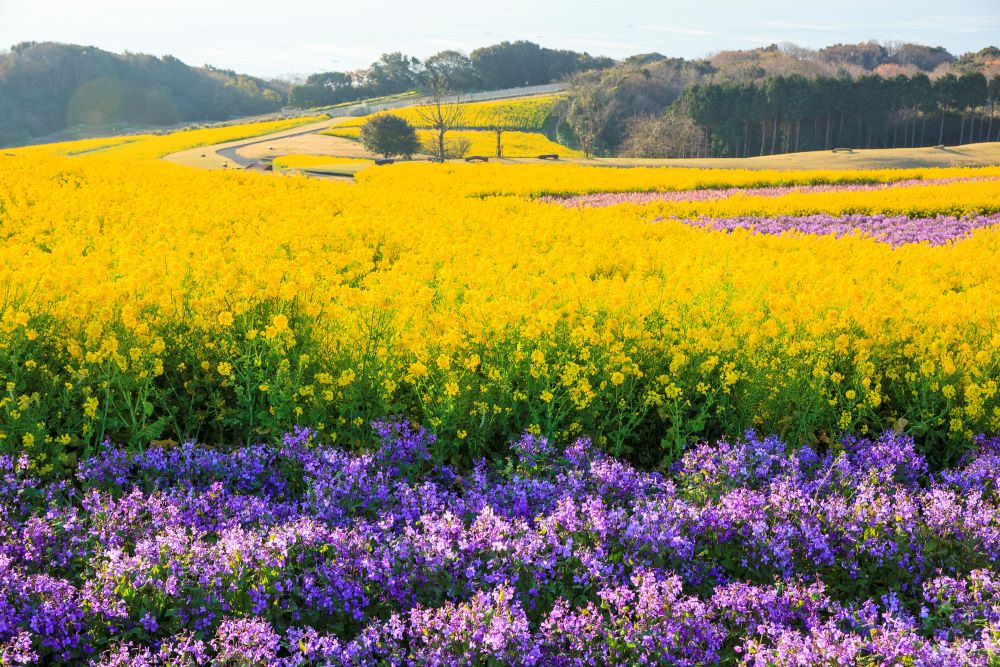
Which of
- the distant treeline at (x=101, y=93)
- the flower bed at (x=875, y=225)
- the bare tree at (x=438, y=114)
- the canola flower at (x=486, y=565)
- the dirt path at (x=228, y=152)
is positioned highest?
the distant treeline at (x=101, y=93)

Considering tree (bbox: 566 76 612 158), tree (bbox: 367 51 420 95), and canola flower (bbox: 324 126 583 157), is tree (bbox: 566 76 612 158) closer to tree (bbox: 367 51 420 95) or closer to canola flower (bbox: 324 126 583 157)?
canola flower (bbox: 324 126 583 157)

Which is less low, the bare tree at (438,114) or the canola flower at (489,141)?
the bare tree at (438,114)

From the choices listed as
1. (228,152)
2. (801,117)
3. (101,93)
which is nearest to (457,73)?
(101,93)

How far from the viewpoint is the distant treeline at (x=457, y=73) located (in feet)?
406

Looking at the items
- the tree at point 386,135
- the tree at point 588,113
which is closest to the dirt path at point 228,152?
the tree at point 386,135

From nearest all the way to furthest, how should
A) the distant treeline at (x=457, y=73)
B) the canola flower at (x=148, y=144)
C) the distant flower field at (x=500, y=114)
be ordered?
1. the canola flower at (x=148, y=144)
2. the distant flower field at (x=500, y=114)
3. the distant treeline at (x=457, y=73)

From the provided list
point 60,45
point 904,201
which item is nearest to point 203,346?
point 904,201

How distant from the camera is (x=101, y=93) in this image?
347 feet

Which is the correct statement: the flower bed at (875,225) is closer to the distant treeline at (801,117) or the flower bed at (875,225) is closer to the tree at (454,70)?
the distant treeline at (801,117)

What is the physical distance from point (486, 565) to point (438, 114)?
2432 inches

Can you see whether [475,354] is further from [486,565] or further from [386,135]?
[386,135]

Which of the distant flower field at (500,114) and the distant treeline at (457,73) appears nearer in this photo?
the distant flower field at (500,114)

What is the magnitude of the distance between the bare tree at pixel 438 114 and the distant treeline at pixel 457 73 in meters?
41.0

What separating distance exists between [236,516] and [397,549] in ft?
3.05
